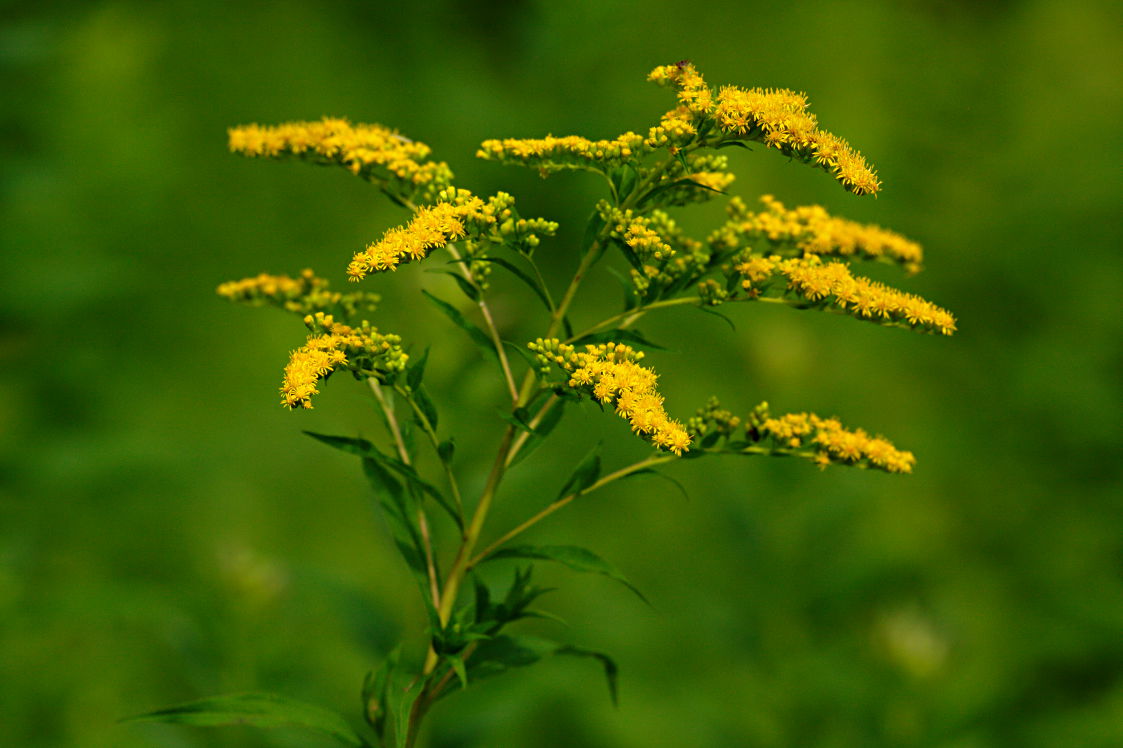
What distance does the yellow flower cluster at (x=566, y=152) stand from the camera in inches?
68.5

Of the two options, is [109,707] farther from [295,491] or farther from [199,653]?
[295,491]

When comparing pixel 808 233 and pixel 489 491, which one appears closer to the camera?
pixel 489 491

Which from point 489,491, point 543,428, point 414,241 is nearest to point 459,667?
point 489,491

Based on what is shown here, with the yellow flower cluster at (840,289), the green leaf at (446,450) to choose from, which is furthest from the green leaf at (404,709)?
the yellow flower cluster at (840,289)

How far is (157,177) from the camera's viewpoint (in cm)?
601

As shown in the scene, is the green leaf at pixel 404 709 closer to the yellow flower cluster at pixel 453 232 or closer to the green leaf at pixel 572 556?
the green leaf at pixel 572 556

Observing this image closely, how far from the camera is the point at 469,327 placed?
1795 millimetres

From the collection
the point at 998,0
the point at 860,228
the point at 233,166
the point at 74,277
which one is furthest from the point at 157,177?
the point at 998,0

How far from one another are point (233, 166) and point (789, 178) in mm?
4191

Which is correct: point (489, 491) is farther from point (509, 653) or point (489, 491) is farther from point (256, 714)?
point (256, 714)

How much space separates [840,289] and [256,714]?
4.38 feet

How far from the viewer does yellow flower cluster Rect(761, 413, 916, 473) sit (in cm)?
185

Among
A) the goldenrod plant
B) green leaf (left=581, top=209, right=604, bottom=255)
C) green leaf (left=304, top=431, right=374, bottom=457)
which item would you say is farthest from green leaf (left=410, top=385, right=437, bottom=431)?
green leaf (left=581, top=209, right=604, bottom=255)

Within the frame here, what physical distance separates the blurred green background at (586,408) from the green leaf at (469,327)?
1.23 feet
